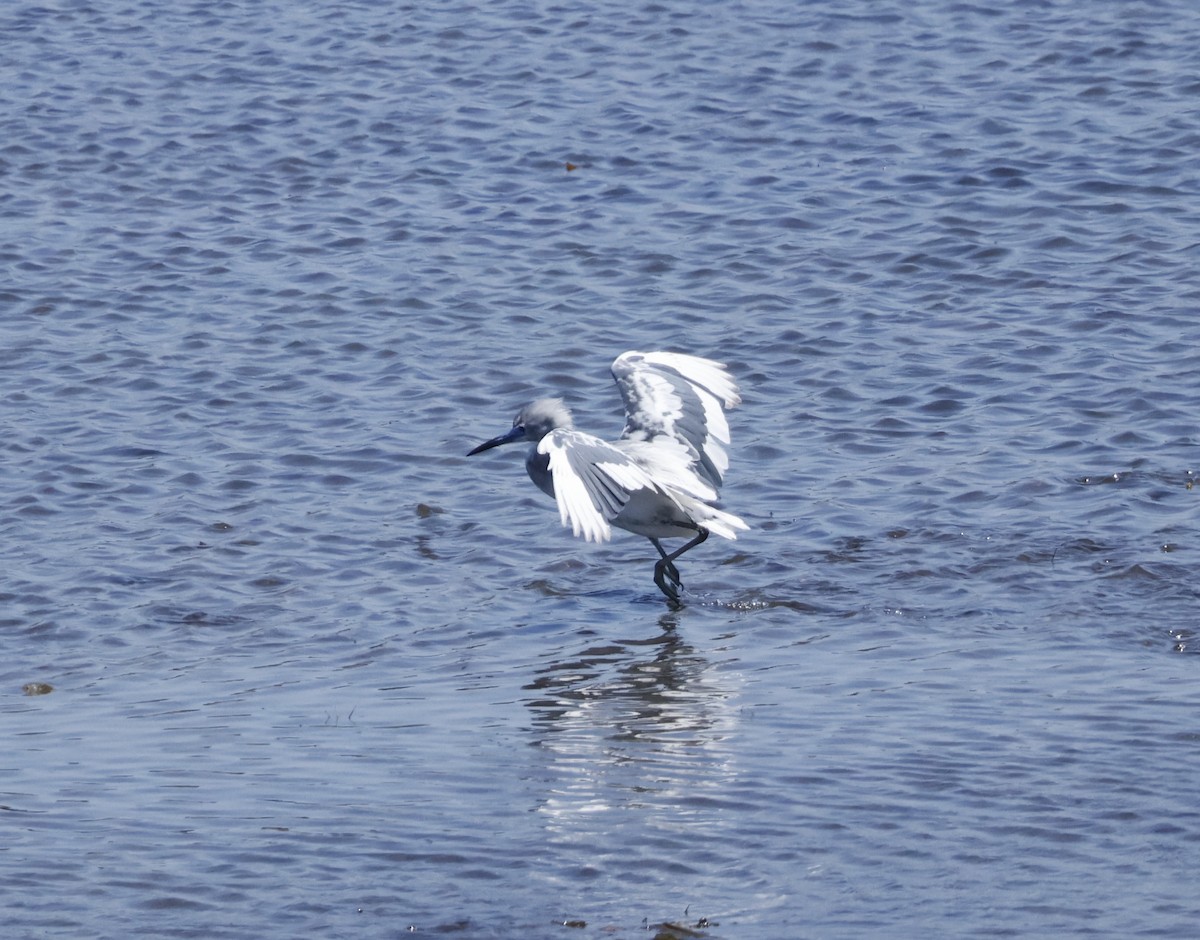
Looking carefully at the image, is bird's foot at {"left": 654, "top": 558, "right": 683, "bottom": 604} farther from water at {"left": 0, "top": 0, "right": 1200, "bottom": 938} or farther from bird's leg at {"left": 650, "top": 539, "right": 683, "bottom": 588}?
water at {"left": 0, "top": 0, "right": 1200, "bottom": 938}

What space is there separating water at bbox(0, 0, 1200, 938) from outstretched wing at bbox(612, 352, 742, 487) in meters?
0.51

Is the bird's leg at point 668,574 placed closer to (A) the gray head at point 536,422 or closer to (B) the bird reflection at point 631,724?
(B) the bird reflection at point 631,724

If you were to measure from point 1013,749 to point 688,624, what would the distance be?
7.49 ft

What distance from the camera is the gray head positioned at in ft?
31.2

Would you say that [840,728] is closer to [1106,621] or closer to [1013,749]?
[1013,749]

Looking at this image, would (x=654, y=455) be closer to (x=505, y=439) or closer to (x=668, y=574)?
(x=668, y=574)

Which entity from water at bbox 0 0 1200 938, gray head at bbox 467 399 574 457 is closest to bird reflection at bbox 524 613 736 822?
water at bbox 0 0 1200 938

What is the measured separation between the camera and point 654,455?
9148mm

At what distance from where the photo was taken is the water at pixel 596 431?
228 inches

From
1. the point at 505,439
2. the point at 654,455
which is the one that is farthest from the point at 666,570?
the point at 505,439

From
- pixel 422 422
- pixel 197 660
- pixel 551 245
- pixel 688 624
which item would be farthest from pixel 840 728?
pixel 551 245

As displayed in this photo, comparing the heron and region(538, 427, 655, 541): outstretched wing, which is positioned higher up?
region(538, 427, 655, 541): outstretched wing

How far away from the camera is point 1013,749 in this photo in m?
6.52

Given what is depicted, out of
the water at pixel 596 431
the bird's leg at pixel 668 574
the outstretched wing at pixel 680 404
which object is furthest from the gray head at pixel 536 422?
the bird's leg at pixel 668 574
